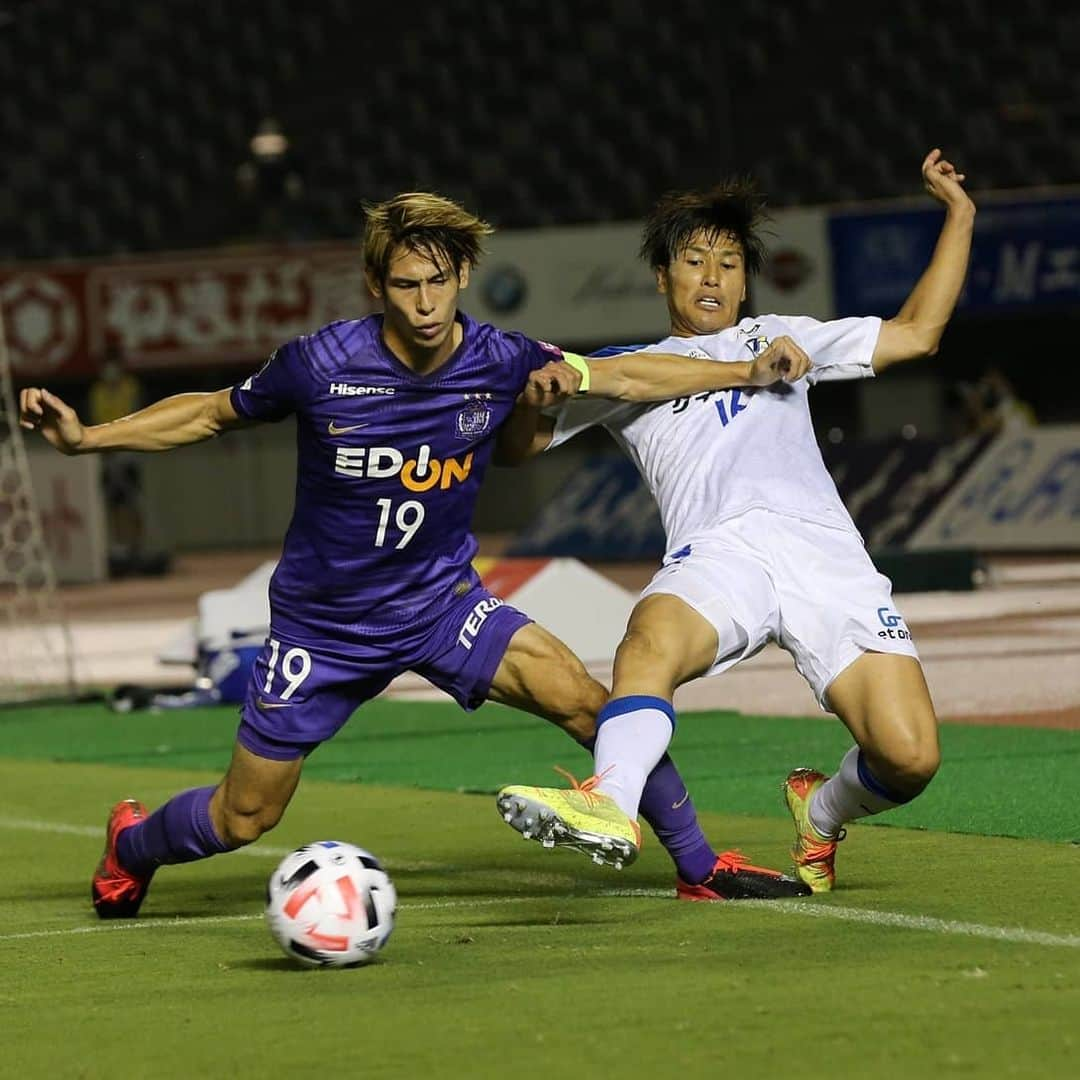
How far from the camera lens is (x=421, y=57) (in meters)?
32.9

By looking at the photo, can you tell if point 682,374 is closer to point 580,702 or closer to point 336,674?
point 580,702

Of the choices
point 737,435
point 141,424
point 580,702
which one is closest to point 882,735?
point 580,702

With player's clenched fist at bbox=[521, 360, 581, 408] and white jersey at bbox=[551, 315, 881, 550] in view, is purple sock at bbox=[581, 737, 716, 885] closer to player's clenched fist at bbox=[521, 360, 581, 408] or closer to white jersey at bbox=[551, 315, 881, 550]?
white jersey at bbox=[551, 315, 881, 550]

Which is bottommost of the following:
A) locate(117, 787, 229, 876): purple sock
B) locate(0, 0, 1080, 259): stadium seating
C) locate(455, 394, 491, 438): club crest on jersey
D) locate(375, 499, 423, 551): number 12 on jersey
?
locate(0, 0, 1080, 259): stadium seating

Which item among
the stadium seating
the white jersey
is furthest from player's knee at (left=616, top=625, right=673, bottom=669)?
the stadium seating

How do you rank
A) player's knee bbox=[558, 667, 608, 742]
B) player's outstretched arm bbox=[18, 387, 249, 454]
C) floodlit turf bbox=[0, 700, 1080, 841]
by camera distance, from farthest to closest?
floodlit turf bbox=[0, 700, 1080, 841] → player's knee bbox=[558, 667, 608, 742] → player's outstretched arm bbox=[18, 387, 249, 454]

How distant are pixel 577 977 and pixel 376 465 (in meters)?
1.45

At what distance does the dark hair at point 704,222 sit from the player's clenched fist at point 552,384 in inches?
22.0

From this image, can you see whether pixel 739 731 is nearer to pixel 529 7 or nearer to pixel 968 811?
pixel 968 811

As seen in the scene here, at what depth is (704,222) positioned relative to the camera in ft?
20.7

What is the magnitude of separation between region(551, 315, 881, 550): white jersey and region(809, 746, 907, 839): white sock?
2.08 ft

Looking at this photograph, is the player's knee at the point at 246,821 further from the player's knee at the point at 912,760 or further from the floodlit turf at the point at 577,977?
the player's knee at the point at 912,760

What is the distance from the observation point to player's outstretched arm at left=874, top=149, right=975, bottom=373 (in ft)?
20.6

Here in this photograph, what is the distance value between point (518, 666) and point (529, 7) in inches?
1083
